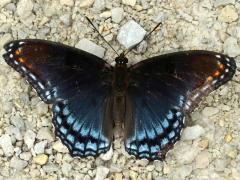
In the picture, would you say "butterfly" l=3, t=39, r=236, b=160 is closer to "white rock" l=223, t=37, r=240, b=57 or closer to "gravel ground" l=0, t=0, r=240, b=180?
"gravel ground" l=0, t=0, r=240, b=180

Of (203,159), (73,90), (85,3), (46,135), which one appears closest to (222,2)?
(85,3)

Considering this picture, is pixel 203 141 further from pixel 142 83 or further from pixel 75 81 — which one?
pixel 75 81

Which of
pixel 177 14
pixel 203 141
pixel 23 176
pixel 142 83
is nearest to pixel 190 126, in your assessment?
pixel 203 141

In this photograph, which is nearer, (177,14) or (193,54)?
(193,54)

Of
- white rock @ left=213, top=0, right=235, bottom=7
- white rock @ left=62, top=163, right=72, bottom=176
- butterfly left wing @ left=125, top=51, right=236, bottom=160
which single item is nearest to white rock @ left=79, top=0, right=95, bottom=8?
butterfly left wing @ left=125, top=51, right=236, bottom=160

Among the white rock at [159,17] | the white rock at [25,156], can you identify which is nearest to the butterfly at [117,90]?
the white rock at [25,156]

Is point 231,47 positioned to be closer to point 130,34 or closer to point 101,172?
point 130,34

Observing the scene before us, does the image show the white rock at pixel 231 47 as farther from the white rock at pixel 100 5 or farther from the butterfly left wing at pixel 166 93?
the white rock at pixel 100 5
